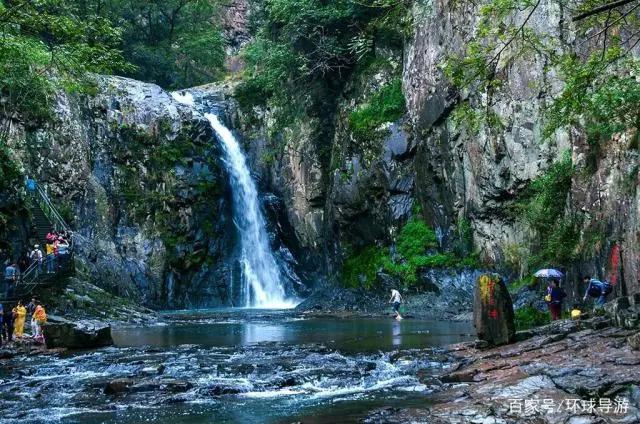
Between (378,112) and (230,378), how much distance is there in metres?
22.0

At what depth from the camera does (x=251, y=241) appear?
35000 mm

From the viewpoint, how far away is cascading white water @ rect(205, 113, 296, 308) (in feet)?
112

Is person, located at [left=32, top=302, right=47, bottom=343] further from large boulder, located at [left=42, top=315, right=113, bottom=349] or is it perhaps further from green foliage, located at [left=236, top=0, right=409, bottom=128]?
green foliage, located at [left=236, top=0, right=409, bottom=128]

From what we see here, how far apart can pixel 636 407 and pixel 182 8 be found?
46.3 meters

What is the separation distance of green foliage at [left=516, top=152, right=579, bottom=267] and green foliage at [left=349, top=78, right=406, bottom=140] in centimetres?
937

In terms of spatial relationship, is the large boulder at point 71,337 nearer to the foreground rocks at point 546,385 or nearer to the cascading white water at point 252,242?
the foreground rocks at point 546,385

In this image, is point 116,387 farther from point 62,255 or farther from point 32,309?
point 62,255

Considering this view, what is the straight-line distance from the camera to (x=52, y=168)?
29641 millimetres

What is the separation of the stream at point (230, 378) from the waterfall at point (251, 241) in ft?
51.4

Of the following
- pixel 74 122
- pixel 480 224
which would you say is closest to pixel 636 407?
pixel 480 224

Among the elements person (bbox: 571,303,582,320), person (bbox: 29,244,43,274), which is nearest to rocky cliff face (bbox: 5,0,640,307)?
person (bbox: 29,244,43,274)

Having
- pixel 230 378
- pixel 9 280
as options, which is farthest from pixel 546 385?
pixel 9 280

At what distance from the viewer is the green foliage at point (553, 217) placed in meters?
18.8

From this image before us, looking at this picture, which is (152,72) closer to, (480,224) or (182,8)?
(182,8)
